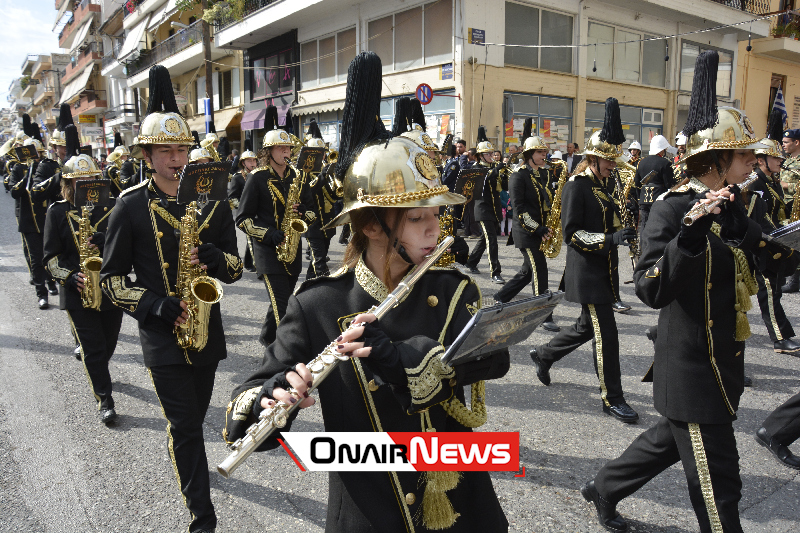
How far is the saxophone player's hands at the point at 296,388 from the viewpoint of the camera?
158cm

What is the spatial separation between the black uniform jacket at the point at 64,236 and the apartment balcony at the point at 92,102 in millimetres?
53990

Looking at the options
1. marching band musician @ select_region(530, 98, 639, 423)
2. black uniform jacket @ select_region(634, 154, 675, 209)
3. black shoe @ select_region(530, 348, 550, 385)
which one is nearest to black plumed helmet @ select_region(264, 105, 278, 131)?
marching band musician @ select_region(530, 98, 639, 423)

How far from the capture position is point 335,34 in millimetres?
Result: 21312

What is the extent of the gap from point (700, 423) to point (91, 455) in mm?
4035

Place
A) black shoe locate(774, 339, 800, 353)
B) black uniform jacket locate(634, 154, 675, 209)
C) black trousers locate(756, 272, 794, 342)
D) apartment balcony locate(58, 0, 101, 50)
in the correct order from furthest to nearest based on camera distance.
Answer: apartment balcony locate(58, 0, 101, 50)
black uniform jacket locate(634, 154, 675, 209)
black trousers locate(756, 272, 794, 342)
black shoe locate(774, 339, 800, 353)

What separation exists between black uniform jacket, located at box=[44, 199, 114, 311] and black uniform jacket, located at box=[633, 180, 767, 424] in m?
4.75

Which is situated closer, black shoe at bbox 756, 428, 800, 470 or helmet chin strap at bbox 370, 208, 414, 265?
helmet chin strap at bbox 370, 208, 414, 265

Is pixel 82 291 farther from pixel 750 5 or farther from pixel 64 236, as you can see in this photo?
pixel 750 5

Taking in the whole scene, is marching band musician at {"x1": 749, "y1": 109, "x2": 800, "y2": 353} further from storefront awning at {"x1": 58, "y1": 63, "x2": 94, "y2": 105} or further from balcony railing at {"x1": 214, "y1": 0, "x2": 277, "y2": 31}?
storefront awning at {"x1": 58, "y1": 63, "x2": 94, "y2": 105}

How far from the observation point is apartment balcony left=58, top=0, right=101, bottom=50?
50.6 m

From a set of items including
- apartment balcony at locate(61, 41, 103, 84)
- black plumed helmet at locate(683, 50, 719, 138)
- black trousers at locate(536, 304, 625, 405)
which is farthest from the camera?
apartment balcony at locate(61, 41, 103, 84)

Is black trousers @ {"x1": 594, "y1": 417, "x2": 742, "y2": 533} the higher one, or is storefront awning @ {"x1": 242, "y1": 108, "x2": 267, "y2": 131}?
storefront awning @ {"x1": 242, "y1": 108, "x2": 267, "y2": 131}

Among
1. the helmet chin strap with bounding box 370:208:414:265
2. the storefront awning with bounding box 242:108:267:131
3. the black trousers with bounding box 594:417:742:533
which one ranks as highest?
the storefront awning with bounding box 242:108:267:131

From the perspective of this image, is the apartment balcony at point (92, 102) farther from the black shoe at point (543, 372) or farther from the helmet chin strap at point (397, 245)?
the helmet chin strap at point (397, 245)
